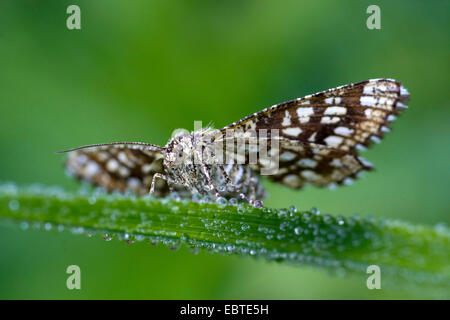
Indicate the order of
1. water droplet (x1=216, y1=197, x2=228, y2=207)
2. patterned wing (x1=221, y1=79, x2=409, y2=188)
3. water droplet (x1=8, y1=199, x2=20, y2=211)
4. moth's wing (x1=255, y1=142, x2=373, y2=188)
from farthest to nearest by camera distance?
1. moth's wing (x1=255, y1=142, x2=373, y2=188)
2. patterned wing (x1=221, y1=79, x2=409, y2=188)
3. water droplet (x1=216, y1=197, x2=228, y2=207)
4. water droplet (x1=8, y1=199, x2=20, y2=211)

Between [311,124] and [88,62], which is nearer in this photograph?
[311,124]

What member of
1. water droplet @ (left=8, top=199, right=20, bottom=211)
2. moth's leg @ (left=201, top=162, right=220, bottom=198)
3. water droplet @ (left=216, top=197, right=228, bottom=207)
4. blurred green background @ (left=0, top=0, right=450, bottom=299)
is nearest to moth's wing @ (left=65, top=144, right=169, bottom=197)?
moth's leg @ (left=201, top=162, right=220, bottom=198)

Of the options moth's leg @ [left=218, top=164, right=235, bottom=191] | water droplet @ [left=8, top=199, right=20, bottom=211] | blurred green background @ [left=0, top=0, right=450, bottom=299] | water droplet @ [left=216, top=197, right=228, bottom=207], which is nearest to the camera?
water droplet @ [left=8, top=199, right=20, bottom=211]

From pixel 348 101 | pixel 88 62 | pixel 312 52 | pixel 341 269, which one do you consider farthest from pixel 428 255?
pixel 88 62

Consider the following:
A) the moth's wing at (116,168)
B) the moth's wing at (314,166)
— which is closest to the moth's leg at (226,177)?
the moth's wing at (314,166)

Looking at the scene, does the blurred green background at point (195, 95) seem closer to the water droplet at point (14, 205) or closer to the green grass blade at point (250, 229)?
the green grass blade at point (250, 229)

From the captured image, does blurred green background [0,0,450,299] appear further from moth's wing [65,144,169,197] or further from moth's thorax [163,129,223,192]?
moth's thorax [163,129,223,192]

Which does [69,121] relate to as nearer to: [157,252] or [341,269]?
[157,252]
